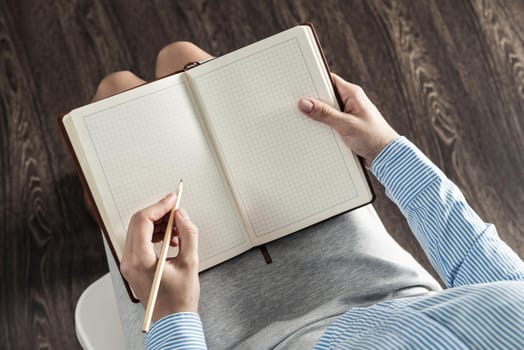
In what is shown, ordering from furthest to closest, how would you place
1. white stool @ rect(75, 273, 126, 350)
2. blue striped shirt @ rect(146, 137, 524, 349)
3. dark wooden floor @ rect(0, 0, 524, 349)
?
dark wooden floor @ rect(0, 0, 524, 349)
white stool @ rect(75, 273, 126, 350)
blue striped shirt @ rect(146, 137, 524, 349)

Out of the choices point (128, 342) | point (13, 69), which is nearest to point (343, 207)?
point (128, 342)

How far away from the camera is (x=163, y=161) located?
71cm

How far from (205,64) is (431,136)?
0.75 meters

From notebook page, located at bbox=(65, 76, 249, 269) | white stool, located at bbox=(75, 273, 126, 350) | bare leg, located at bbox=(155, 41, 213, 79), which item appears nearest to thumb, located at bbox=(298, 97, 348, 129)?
notebook page, located at bbox=(65, 76, 249, 269)

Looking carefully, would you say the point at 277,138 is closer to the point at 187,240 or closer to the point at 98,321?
the point at 187,240

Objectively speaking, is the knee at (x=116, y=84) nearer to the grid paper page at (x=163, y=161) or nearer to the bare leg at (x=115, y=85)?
the bare leg at (x=115, y=85)

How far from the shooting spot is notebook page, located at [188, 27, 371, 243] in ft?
2.39

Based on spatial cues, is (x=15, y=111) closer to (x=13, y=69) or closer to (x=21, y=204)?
(x=13, y=69)

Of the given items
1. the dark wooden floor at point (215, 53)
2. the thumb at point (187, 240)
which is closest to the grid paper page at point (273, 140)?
the thumb at point (187, 240)

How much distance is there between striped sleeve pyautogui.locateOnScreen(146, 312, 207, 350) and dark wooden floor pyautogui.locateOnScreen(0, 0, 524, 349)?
1.91 ft

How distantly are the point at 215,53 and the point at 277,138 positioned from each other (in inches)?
23.1

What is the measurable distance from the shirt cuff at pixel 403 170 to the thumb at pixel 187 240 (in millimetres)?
279

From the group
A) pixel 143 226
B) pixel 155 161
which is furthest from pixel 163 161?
pixel 143 226

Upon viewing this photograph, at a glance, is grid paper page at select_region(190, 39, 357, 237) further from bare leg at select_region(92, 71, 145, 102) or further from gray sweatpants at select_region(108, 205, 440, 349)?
bare leg at select_region(92, 71, 145, 102)
